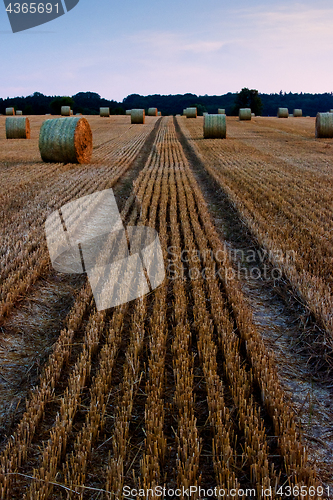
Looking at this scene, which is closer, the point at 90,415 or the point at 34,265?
the point at 90,415

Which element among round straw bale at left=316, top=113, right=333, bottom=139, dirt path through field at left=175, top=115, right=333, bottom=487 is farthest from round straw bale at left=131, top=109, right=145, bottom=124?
dirt path through field at left=175, top=115, right=333, bottom=487

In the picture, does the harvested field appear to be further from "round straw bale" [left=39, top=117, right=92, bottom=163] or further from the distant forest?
the distant forest

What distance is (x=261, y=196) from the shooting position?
342 inches

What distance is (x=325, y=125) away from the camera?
70.2 ft

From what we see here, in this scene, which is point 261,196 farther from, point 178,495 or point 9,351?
point 178,495

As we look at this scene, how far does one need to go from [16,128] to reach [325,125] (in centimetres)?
1663

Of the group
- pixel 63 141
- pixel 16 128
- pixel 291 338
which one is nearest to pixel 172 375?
pixel 291 338

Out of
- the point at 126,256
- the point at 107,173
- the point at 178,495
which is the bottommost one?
the point at 178,495

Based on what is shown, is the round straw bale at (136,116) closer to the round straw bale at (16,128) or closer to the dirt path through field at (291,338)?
the round straw bale at (16,128)

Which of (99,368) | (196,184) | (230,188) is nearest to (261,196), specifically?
(230,188)

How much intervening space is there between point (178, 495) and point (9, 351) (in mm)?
2033

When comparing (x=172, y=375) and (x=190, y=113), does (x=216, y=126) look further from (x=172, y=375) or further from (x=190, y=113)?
(x=190, y=113)

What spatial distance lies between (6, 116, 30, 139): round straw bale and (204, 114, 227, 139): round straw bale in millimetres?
9962

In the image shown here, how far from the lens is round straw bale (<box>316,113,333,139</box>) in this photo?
21422 millimetres
